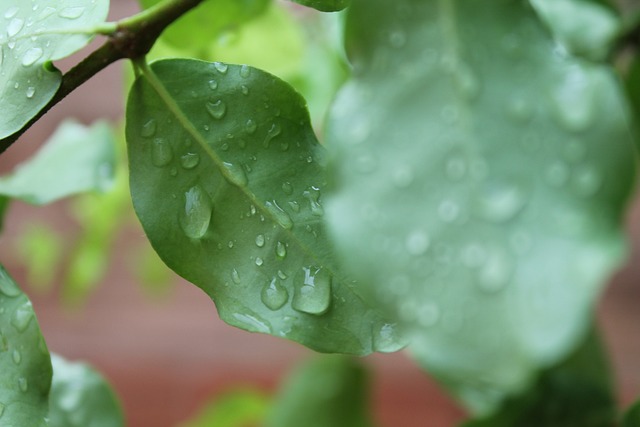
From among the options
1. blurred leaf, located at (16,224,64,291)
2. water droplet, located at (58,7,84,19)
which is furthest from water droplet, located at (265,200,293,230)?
blurred leaf, located at (16,224,64,291)

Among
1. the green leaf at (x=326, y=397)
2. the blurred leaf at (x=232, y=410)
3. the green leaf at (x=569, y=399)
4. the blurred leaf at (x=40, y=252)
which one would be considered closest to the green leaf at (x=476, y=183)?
the green leaf at (x=569, y=399)

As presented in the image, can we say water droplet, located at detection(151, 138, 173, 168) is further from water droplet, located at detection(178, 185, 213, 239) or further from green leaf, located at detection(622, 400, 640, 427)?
green leaf, located at detection(622, 400, 640, 427)

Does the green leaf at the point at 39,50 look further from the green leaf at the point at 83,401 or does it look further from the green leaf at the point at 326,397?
the green leaf at the point at 326,397

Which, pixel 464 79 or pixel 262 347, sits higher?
pixel 464 79

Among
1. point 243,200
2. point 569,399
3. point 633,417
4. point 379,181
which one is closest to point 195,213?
point 243,200

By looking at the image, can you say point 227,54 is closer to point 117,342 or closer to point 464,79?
point 464,79

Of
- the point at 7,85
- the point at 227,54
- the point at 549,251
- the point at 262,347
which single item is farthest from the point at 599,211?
the point at 262,347
